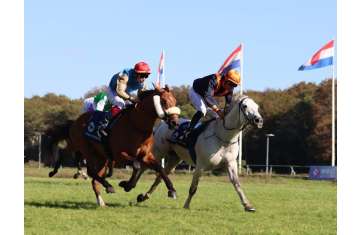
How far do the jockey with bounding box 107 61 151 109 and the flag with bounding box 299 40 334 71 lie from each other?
25070 millimetres

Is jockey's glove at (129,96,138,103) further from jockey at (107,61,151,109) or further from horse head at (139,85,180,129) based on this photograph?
horse head at (139,85,180,129)

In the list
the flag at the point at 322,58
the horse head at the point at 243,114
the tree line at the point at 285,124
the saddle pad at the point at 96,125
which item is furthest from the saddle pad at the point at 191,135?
the tree line at the point at 285,124

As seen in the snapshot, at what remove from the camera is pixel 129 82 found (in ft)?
41.0

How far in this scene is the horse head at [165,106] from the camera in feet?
34.7

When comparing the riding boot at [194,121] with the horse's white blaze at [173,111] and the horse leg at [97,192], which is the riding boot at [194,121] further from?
the horse's white blaze at [173,111]

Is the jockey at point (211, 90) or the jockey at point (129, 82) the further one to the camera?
the jockey at point (211, 90)

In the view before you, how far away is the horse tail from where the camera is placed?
47.1 feet

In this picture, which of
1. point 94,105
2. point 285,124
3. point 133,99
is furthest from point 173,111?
point 285,124

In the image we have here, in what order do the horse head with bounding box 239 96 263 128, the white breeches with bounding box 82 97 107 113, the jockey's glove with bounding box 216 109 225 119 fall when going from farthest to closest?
1. the white breeches with bounding box 82 97 107 113
2. the jockey's glove with bounding box 216 109 225 119
3. the horse head with bounding box 239 96 263 128

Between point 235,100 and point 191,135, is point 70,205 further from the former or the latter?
point 235,100

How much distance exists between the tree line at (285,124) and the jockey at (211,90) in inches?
1945

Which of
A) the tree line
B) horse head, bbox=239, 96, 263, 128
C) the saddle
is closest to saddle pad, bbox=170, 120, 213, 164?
horse head, bbox=239, 96, 263, 128

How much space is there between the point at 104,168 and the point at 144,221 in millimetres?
2982
